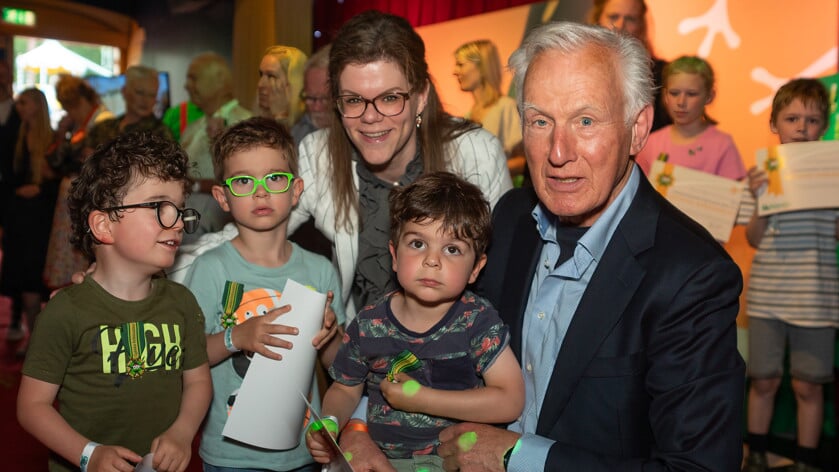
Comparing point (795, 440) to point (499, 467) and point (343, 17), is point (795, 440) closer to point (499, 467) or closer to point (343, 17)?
point (499, 467)

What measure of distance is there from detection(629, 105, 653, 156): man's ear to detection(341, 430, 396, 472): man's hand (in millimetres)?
1013

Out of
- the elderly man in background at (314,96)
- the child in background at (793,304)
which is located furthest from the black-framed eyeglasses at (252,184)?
the child in background at (793,304)

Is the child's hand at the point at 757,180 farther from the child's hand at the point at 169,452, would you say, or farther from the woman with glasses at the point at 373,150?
the child's hand at the point at 169,452

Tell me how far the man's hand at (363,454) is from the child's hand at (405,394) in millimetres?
125

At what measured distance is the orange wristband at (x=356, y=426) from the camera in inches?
78.3

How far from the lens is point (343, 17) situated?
22.5ft

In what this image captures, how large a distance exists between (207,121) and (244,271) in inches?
75.0

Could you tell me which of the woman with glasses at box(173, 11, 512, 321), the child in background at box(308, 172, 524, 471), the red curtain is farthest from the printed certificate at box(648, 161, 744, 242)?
the red curtain

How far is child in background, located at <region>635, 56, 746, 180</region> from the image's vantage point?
399 centimetres

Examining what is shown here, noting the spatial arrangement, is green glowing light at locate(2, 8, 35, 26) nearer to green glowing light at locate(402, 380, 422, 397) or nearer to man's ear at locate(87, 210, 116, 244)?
man's ear at locate(87, 210, 116, 244)

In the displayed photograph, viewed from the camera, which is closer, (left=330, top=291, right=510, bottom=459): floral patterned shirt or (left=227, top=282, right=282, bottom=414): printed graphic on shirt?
(left=330, top=291, right=510, bottom=459): floral patterned shirt

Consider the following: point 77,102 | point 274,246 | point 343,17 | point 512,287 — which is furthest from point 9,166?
point 512,287

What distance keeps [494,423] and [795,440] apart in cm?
289

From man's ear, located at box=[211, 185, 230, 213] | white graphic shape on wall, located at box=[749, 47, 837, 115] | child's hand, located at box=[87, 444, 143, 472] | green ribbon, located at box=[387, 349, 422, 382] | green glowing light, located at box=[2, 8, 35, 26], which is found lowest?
child's hand, located at box=[87, 444, 143, 472]
